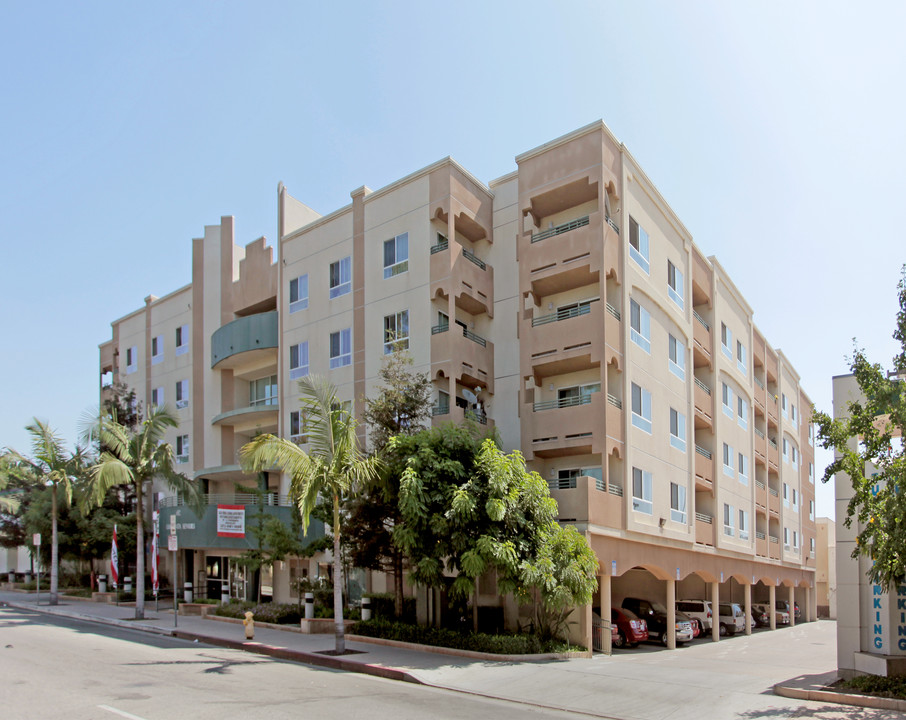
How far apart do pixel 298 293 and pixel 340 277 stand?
2.98 m

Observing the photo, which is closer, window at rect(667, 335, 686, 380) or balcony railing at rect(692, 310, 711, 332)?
window at rect(667, 335, 686, 380)

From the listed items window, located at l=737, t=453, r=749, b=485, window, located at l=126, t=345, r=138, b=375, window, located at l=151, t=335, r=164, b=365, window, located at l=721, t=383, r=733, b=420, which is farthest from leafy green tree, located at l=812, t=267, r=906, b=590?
window, located at l=126, t=345, r=138, b=375

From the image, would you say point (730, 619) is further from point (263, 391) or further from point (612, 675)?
point (263, 391)

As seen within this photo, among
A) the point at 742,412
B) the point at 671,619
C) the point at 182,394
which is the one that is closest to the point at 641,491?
the point at 671,619

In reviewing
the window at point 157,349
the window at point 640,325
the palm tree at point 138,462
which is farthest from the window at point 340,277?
the window at point 157,349

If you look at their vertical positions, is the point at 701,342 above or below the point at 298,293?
below

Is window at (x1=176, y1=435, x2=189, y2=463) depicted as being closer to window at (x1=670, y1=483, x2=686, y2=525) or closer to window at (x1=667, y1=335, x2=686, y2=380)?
window at (x1=670, y1=483, x2=686, y2=525)

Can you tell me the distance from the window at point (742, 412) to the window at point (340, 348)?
21.4 metres

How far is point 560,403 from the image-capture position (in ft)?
90.8

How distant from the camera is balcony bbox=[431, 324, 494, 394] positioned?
91.1ft

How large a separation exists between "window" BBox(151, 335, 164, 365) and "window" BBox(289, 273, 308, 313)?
1326 cm

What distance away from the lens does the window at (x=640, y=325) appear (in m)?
28.1

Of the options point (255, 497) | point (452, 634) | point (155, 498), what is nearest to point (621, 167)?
point (452, 634)

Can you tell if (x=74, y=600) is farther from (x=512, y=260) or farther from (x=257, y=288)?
(x=512, y=260)
